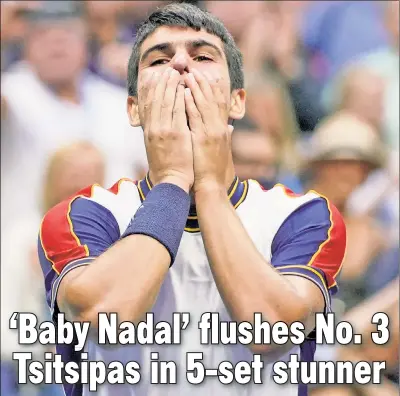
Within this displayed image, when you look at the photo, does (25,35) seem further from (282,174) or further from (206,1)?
(282,174)

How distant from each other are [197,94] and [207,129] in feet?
0.25

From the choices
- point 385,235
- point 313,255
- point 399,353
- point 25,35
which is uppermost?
point 25,35

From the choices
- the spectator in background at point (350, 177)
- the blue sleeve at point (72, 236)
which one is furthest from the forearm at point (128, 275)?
the spectator in background at point (350, 177)

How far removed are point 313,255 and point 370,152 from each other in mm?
2056

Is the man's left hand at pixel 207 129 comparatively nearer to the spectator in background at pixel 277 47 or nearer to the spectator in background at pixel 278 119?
the spectator in background at pixel 278 119

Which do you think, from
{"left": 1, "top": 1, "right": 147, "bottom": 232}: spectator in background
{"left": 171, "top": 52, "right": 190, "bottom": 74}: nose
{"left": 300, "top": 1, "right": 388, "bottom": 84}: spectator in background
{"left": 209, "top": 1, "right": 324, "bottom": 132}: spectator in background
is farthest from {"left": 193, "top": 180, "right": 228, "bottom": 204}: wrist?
{"left": 300, "top": 1, "right": 388, "bottom": 84}: spectator in background

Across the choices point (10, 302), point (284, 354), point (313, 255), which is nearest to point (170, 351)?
point (284, 354)

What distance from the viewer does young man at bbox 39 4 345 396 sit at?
164cm

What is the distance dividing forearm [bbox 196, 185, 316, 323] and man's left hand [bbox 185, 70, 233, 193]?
13 centimetres

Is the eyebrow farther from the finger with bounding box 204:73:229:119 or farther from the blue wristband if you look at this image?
the blue wristband

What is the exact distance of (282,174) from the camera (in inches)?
145

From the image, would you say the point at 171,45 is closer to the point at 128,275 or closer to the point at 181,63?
the point at 181,63

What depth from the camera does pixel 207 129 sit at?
1.80 meters

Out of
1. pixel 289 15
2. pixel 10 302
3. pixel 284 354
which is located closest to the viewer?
pixel 284 354
